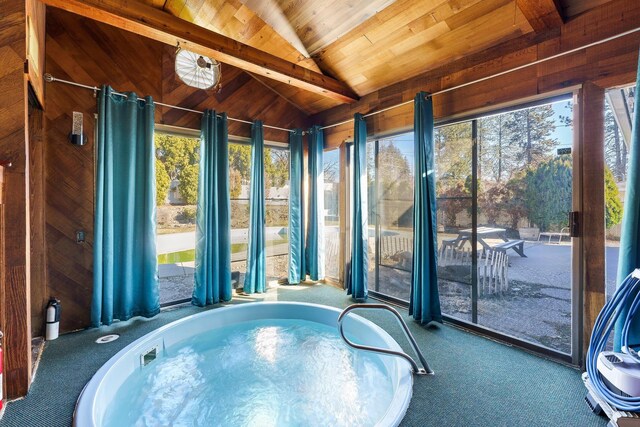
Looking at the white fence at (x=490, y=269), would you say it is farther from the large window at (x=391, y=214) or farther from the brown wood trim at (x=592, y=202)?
the large window at (x=391, y=214)

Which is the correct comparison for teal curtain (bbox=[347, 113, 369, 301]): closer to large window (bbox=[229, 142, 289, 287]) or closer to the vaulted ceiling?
the vaulted ceiling

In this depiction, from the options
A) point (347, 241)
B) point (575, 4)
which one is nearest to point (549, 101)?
point (575, 4)

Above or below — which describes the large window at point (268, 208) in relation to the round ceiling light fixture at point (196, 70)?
below

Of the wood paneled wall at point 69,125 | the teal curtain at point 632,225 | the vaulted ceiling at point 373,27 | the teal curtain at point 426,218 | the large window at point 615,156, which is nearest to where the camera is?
the teal curtain at point 632,225

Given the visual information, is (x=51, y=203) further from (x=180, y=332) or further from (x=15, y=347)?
(x=180, y=332)

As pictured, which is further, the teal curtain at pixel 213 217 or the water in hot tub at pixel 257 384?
the teal curtain at pixel 213 217

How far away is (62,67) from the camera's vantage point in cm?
288

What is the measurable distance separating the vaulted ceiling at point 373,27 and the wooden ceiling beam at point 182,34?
0.39 m

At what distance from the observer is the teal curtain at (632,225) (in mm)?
1860

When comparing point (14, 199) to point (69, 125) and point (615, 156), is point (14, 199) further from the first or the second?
point (615, 156)

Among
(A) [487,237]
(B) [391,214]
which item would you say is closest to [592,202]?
(A) [487,237]

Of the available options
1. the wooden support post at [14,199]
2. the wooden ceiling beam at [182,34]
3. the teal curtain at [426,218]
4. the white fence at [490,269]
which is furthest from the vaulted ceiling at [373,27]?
the white fence at [490,269]

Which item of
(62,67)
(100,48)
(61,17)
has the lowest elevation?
(62,67)

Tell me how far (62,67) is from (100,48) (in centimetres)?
42
